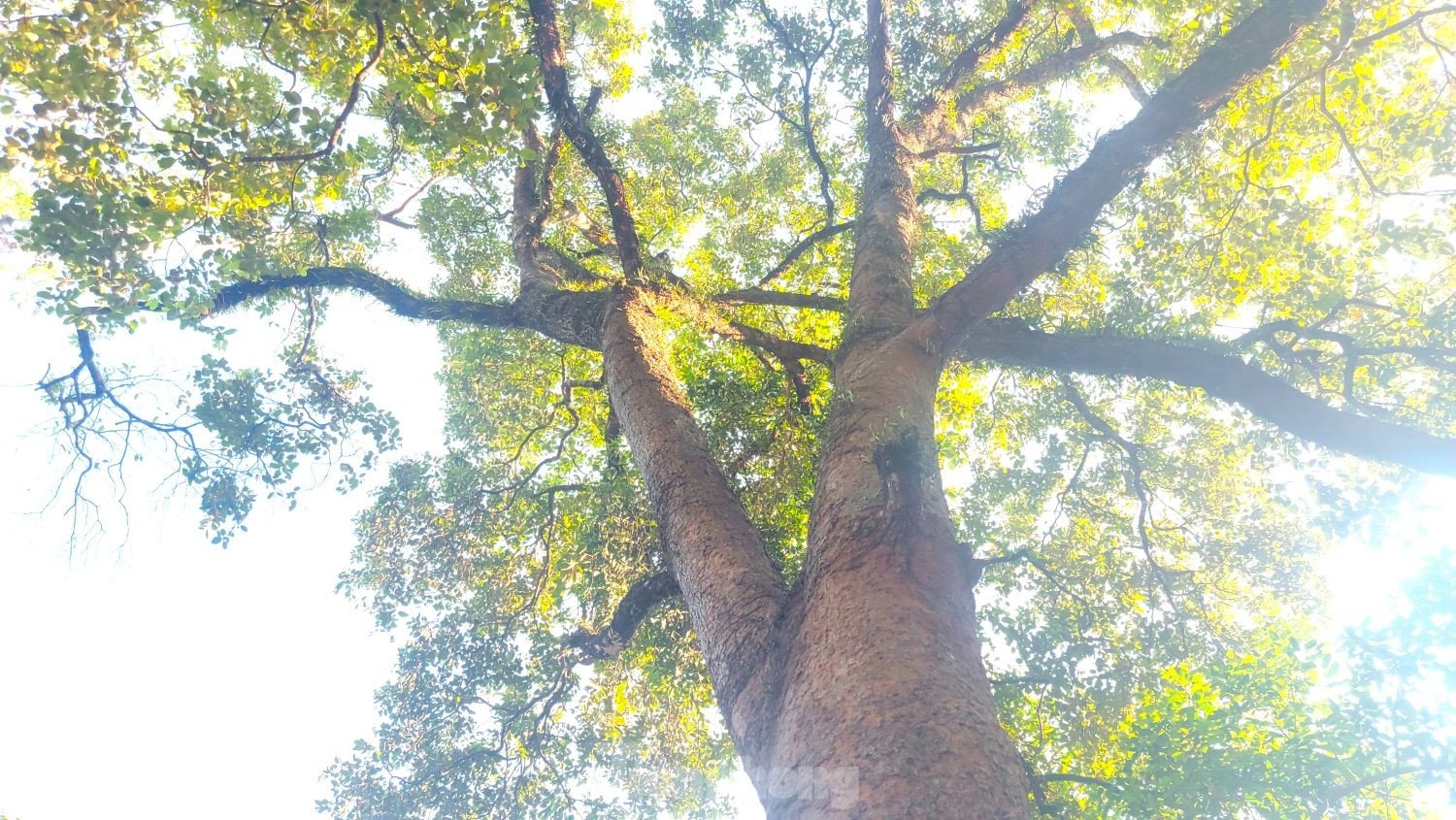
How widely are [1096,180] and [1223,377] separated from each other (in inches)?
67.7

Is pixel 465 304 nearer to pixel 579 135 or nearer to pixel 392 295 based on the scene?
pixel 392 295

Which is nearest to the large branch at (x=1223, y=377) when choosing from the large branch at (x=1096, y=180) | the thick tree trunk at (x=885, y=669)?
the large branch at (x=1096, y=180)

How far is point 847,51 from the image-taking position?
9852mm

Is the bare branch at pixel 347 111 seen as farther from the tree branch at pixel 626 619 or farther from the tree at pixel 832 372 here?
the tree branch at pixel 626 619

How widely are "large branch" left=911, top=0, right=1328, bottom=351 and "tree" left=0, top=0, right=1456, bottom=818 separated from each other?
1.1 inches

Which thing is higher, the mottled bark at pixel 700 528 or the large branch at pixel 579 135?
the large branch at pixel 579 135

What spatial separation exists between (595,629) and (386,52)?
518 cm

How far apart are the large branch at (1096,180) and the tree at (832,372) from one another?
0.03 metres

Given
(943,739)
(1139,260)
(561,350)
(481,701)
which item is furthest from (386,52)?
(1139,260)

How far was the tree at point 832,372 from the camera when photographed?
142 inches

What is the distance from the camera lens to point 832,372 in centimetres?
498

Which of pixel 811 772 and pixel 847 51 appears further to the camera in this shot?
pixel 847 51

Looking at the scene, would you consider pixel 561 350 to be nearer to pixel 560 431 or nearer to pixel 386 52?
pixel 560 431

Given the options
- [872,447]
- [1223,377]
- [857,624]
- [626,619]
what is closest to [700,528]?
[872,447]
